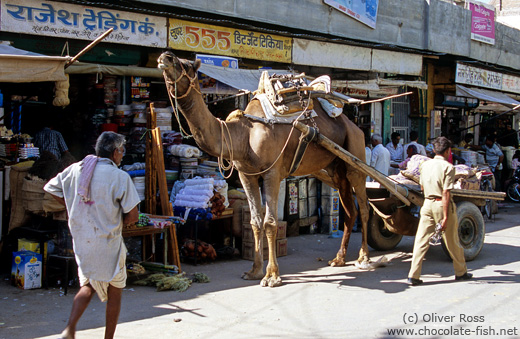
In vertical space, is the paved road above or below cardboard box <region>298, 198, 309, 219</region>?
below

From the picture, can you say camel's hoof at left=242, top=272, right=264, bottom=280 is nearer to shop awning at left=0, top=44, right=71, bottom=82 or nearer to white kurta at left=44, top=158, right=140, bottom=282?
white kurta at left=44, top=158, right=140, bottom=282

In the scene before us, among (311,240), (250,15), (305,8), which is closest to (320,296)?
(311,240)

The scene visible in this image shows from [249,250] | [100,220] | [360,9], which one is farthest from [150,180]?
[360,9]

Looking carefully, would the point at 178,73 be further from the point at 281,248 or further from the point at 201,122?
the point at 281,248

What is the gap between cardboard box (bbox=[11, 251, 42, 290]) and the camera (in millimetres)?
6555

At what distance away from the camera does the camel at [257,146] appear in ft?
20.4

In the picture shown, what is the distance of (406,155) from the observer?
13445 millimetres

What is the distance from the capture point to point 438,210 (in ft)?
22.4

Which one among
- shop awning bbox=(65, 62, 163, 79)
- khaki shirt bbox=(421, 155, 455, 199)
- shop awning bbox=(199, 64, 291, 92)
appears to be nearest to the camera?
khaki shirt bbox=(421, 155, 455, 199)

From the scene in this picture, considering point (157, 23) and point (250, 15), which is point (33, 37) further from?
point (250, 15)

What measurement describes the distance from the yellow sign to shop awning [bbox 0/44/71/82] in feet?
11.6

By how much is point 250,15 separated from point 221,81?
2.84 meters

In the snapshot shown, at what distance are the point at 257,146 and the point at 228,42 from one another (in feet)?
13.6

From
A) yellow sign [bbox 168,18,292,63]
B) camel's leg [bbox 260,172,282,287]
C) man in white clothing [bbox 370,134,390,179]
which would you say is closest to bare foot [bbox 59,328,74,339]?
camel's leg [bbox 260,172,282,287]
